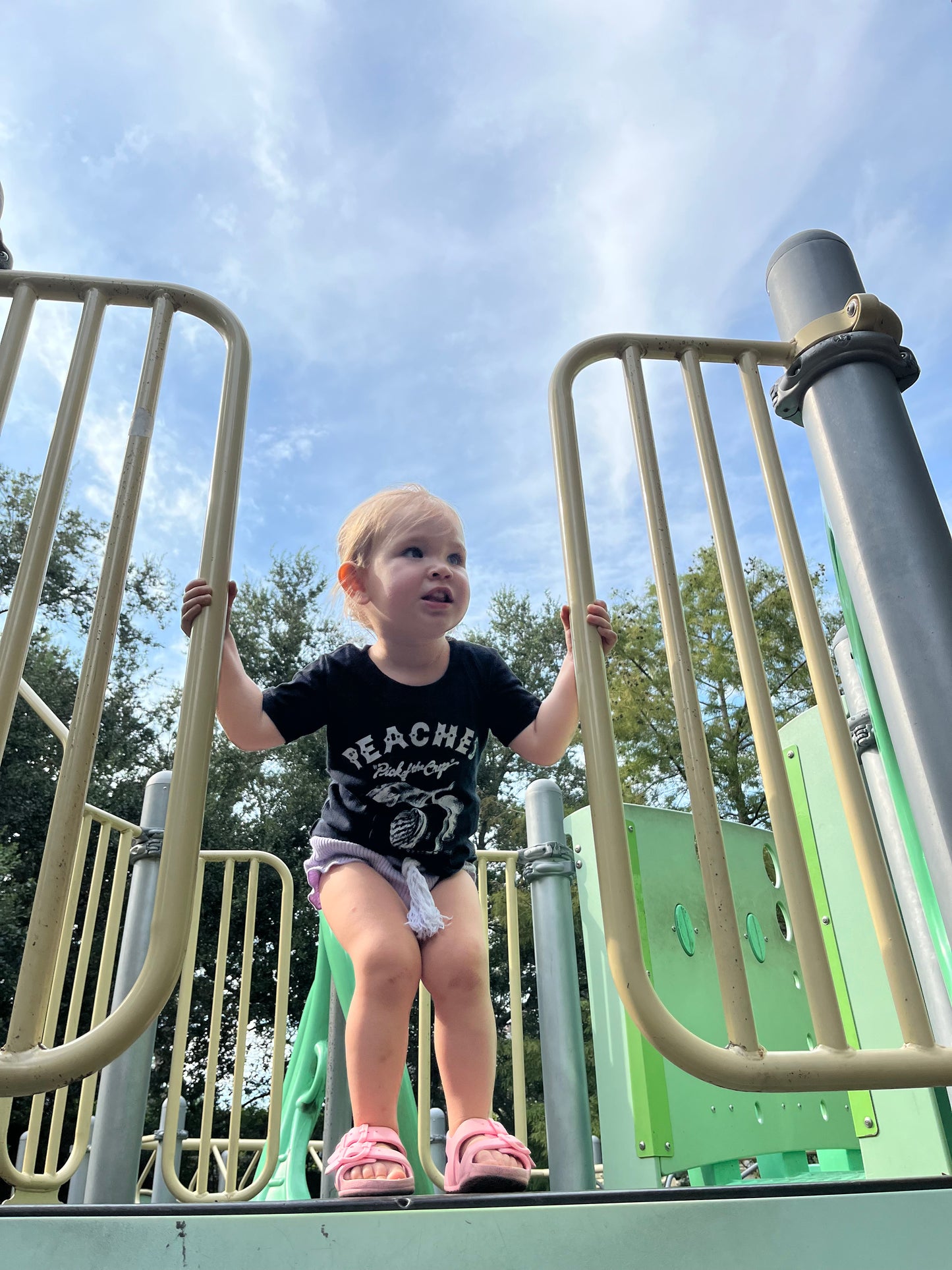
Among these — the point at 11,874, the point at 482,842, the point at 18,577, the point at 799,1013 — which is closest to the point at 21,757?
the point at 11,874

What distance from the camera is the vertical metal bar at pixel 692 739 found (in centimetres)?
93

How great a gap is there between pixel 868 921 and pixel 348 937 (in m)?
1.14

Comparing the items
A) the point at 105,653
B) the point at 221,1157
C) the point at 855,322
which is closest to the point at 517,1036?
the point at 105,653

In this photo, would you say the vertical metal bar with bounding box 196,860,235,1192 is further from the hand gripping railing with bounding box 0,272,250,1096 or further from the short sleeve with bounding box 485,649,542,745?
the hand gripping railing with bounding box 0,272,250,1096

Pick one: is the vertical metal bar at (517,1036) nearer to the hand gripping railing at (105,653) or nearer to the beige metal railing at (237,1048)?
the beige metal railing at (237,1048)

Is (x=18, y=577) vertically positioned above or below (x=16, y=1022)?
above

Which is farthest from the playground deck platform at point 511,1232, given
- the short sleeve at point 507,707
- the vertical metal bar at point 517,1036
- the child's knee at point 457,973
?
the vertical metal bar at point 517,1036

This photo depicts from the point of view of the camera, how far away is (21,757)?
1262 cm

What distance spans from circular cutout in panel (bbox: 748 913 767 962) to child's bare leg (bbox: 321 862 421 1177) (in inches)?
66.5

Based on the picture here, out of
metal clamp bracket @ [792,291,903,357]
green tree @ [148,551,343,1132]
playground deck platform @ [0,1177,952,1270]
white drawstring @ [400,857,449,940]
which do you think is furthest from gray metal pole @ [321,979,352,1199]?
green tree @ [148,551,343,1132]

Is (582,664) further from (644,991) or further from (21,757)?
(21,757)

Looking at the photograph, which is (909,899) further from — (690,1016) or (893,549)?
(690,1016)

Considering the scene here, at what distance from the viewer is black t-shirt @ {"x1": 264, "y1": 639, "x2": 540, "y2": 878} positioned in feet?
5.54

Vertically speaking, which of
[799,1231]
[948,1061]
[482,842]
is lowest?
[799,1231]
